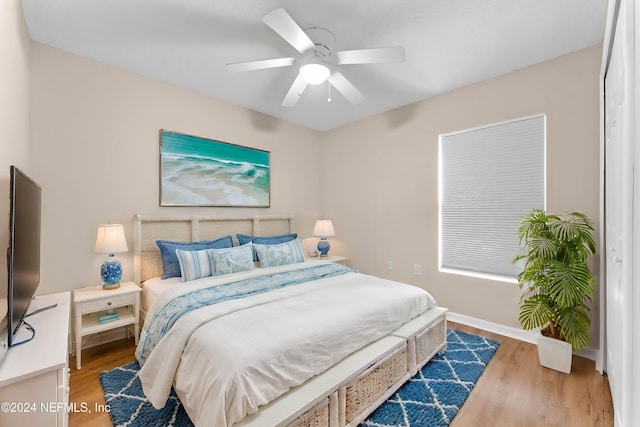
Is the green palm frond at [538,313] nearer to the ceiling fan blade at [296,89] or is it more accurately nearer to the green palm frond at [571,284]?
the green palm frond at [571,284]

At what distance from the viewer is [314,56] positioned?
214 cm

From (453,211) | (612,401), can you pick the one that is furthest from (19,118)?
(612,401)

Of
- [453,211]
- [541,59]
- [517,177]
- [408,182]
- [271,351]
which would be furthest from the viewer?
[408,182]

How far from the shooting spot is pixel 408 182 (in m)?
3.63

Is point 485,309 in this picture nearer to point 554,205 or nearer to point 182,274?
point 554,205

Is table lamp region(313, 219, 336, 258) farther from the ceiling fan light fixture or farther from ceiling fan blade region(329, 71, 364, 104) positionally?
the ceiling fan light fixture

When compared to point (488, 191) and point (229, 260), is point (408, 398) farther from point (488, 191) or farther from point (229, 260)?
point (488, 191)

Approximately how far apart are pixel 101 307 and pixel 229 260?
1.07 m

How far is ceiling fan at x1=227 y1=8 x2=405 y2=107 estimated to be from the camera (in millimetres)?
1714

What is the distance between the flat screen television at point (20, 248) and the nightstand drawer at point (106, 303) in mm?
747

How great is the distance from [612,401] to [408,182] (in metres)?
2.54

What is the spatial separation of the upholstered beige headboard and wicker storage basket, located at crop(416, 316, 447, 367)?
7.70 ft

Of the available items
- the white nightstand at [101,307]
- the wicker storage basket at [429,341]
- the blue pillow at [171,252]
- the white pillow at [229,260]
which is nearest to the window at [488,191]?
the wicker storage basket at [429,341]

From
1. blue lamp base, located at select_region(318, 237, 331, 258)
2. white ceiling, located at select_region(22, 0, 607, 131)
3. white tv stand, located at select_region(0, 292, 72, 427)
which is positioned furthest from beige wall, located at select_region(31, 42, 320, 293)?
blue lamp base, located at select_region(318, 237, 331, 258)
